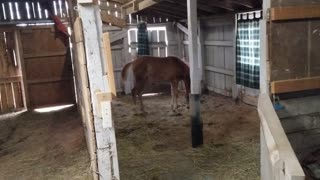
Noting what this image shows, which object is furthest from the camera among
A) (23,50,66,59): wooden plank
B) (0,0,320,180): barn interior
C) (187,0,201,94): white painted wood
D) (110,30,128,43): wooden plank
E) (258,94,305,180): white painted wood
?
(110,30,128,43): wooden plank

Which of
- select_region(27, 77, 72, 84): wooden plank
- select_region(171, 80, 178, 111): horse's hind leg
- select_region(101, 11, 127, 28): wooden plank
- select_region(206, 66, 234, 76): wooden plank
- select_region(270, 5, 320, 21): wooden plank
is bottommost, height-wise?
select_region(171, 80, 178, 111): horse's hind leg

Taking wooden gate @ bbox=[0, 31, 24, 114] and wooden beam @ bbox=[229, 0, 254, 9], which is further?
wooden gate @ bbox=[0, 31, 24, 114]

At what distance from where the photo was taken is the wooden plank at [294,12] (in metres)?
2.40

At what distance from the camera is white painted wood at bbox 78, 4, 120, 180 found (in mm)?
2340

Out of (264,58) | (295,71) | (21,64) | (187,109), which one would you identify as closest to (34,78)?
(21,64)

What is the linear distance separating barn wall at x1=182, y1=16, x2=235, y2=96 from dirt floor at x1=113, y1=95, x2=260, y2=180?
0.91 m

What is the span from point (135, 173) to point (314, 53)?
2.27 m

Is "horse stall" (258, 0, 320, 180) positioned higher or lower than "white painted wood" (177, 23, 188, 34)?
lower

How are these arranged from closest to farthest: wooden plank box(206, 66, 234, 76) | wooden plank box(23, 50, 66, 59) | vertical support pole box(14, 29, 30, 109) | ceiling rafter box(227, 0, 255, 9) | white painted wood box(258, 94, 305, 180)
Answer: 1. white painted wood box(258, 94, 305, 180)
2. ceiling rafter box(227, 0, 255, 9)
3. vertical support pole box(14, 29, 30, 109)
4. wooden plank box(23, 50, 66, 59)
5. wooden plank box(206, 66, 234, 76)

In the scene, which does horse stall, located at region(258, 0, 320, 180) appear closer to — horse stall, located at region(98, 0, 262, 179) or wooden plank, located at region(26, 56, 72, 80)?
horse stall, located at region(98, 0, 262, 179)

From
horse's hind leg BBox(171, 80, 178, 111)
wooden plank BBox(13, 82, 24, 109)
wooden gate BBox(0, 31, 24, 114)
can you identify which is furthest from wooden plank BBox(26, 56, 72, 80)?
horse's hind leg BBox(171, 80, 178, 111)

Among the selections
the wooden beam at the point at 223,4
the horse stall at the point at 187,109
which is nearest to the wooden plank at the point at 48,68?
the horse stall at the point at 187,109

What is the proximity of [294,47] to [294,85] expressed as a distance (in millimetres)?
312

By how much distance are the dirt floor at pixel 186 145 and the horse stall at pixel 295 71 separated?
879 mm
